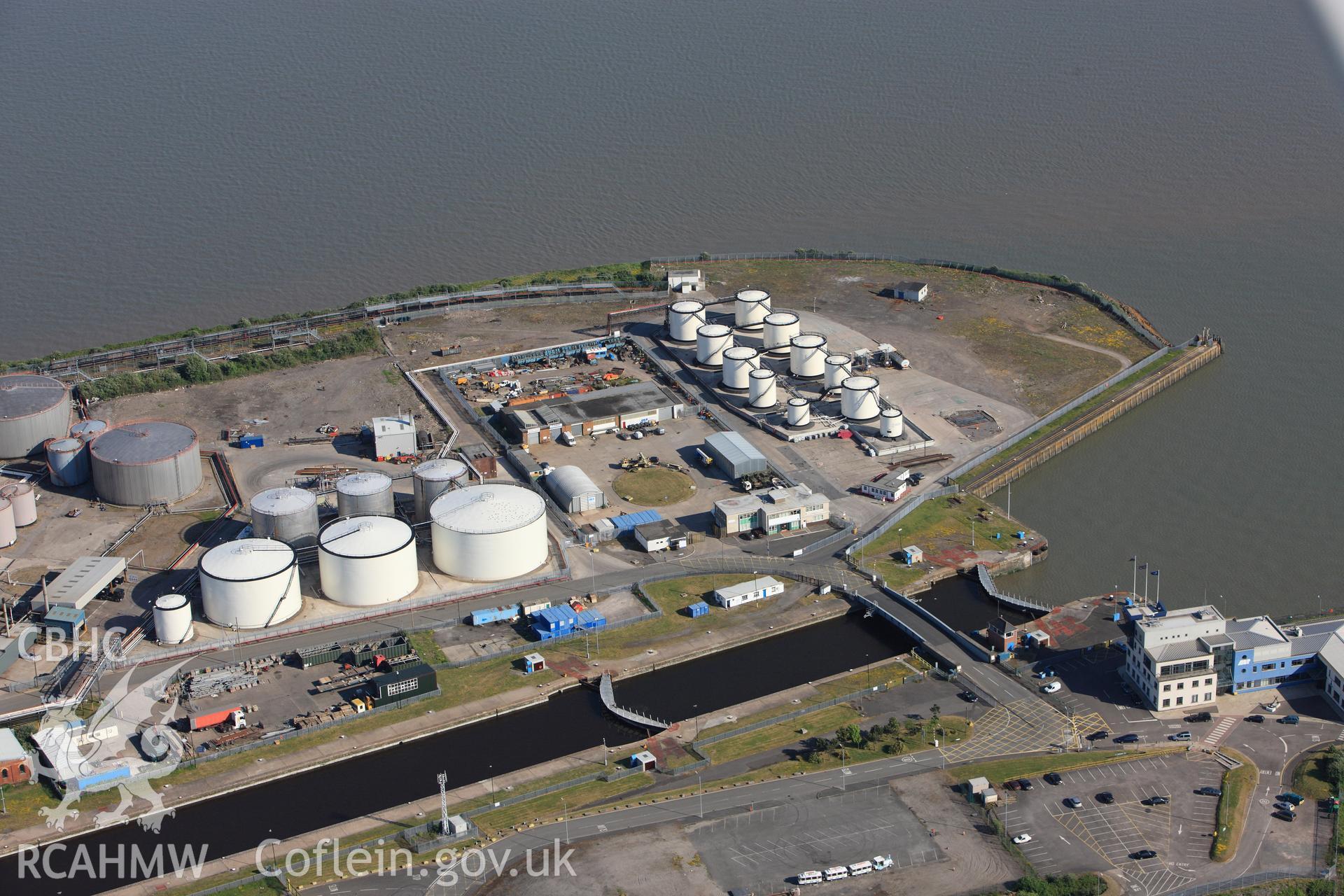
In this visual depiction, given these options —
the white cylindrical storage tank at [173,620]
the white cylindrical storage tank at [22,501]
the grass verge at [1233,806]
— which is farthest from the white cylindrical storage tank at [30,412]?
the grass verge at [1233,806]

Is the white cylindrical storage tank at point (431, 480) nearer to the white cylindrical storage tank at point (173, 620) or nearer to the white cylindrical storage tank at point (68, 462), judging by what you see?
the white cylindrical storage tank at point (173, 620)

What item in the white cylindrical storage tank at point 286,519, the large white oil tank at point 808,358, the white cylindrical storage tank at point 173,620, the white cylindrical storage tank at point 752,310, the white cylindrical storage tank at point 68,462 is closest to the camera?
the white cylindrical storage tank at point 173,620

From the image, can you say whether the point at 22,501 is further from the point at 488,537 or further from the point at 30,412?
the point at 488,537

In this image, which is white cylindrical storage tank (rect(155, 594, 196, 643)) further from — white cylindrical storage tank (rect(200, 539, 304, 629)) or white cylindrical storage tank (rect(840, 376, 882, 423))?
white cylindrical storage tank (rect(840, 376, 882, 423))

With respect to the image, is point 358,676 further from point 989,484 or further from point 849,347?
point 849,347

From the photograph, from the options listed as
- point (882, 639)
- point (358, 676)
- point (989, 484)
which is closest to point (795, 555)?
point (882, 639)

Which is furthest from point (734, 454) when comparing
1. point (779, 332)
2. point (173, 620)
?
point (173, 620)
